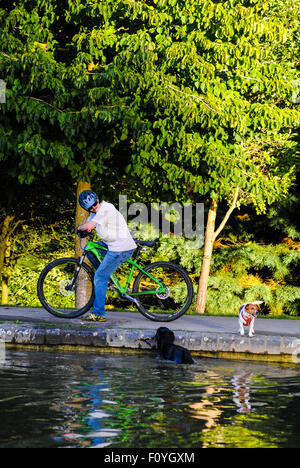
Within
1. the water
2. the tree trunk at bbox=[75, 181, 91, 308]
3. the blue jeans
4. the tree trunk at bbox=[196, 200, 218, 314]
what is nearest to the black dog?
the water

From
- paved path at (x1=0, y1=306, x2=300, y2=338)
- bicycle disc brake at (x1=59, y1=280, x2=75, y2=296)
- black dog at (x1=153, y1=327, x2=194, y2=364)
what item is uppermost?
bicycle disc brake at (x1=59, y1=280, x2=75, y2=296)

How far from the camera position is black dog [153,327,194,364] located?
765 cm

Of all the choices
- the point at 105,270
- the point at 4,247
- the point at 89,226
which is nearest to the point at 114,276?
the point at 105,270

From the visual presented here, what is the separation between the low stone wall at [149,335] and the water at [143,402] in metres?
0.25

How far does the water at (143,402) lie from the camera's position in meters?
4.64

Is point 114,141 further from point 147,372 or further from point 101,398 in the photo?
point 101,398

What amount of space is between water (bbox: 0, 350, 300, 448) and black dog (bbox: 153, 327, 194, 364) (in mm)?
119

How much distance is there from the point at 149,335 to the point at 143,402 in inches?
106

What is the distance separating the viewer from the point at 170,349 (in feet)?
25.5

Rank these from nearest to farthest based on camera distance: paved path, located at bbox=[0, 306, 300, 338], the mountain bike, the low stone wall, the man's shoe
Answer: the low stone wall
paved path, located at bbox=[0, 306, 300, 338]
the man's shoe
the mountain bike

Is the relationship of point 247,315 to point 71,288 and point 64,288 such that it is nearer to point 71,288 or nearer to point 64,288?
point 71,288

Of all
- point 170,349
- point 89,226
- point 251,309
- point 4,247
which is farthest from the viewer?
point 4,247

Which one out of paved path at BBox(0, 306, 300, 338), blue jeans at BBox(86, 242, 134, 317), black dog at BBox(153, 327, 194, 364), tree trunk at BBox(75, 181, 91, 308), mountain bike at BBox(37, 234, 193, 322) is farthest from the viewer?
tree trunk at BBox(75, 181, 91, 308)

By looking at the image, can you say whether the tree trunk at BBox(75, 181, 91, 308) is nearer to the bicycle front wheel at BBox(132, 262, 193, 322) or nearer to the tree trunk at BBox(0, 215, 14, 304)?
the bicycle front wheel at BBox(132, 262, 193, 322)
